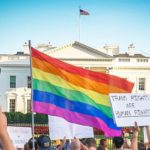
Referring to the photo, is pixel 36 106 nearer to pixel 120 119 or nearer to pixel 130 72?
pixel 120 119

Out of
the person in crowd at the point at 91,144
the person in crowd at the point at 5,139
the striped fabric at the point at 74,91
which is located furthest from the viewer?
the striped fabric at the point at 74,91

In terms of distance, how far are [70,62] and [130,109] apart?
5626 cm

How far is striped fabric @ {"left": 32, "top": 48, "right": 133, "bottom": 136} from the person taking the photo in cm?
830

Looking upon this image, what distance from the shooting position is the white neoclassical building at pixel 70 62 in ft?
204

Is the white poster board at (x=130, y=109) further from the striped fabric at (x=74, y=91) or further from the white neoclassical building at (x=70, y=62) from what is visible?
the white neoclassical building at (x=70, y=62)

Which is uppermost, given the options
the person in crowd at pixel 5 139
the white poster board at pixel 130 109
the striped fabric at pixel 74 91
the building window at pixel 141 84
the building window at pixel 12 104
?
the building window at pixel 141 84

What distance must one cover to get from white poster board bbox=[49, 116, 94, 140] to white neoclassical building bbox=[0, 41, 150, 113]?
53082 mm

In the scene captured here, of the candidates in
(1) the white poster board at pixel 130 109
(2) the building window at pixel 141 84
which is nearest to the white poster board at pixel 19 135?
(1) the white poster board at pixel 130 109

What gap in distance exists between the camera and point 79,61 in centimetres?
6319

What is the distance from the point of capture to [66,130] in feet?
26.9

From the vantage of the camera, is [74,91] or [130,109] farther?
[74,91]

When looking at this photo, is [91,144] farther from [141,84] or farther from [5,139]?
[141,84]

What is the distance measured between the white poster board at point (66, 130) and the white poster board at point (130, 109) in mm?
1444

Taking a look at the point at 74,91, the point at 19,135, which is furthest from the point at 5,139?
the point at 19,135
